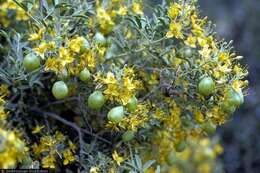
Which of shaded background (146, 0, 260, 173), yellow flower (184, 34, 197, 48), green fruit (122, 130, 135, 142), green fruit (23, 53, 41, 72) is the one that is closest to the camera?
green fruit (23, 53, 41, 72)

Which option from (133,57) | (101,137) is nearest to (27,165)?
(101,137)

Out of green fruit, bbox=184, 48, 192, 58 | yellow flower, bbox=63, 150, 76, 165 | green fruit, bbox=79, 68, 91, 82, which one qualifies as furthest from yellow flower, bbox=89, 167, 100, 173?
green fruit, bbox=184, 48, 192, 58

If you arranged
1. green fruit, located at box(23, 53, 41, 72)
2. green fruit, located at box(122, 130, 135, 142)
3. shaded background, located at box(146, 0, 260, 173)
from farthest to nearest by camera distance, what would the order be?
shaded background, located at box(146, 0, 260, 173)
green fruit, located at box(122, 130, 135, 142)
green fruit, located at box(23, 53, 41, 72)

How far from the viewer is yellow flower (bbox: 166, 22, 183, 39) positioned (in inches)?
62.1

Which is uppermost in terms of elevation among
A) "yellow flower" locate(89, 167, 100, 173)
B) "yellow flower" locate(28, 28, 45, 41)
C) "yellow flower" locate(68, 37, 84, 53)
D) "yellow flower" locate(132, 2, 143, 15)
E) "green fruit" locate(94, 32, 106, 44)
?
"yellow flower" locate(132, 2, 143, 15)

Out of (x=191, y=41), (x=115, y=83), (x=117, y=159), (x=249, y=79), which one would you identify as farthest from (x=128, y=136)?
(x=249, y=79)

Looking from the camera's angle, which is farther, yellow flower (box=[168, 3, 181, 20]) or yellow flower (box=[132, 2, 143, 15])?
yellow flower (box=[132, 2, 143, 15])

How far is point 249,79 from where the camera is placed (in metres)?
3.45

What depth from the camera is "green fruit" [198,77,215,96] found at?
1.48 meters

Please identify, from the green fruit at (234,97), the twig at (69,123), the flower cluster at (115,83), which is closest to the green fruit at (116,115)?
the flower cluster at (115,83)

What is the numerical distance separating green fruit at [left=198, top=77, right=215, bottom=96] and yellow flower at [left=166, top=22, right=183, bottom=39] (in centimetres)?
19

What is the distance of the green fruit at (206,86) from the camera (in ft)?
4.84

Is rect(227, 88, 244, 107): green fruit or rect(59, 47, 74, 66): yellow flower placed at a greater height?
rect(59, 47, 74, 66): yellow flower

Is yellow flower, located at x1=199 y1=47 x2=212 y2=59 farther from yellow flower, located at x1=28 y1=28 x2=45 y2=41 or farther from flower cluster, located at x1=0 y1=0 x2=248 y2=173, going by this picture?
yellow flower, located at x1=28 y1=28 x2=45 y2=41
